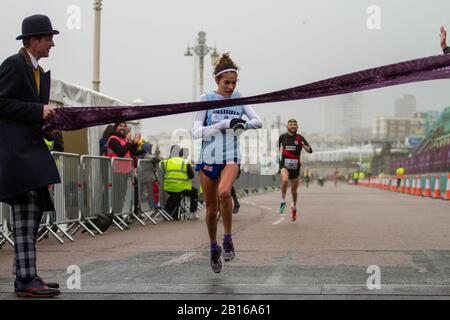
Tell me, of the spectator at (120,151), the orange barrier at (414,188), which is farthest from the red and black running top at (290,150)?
the orange barrier at (414,188)

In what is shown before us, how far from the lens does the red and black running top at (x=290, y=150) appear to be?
16.8 meters

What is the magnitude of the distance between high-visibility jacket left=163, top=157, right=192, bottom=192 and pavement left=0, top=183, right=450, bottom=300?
3.28m

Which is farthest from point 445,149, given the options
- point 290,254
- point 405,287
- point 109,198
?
point 405,287

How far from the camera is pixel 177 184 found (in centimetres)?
1792

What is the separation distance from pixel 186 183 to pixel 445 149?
21.6m

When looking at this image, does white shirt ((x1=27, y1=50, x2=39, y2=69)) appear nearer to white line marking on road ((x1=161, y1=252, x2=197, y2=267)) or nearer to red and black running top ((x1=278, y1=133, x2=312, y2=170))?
white line marking on road ((x1=161, y1=252, x2=197, y2=267))

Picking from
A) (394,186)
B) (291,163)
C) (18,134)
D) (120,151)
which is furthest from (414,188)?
(18,134)

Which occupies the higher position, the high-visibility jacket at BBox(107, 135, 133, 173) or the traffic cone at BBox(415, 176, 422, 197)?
the high-visibility jacket at BBox(107, 135, 133, 173)

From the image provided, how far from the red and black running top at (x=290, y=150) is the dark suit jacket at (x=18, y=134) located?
436 inches

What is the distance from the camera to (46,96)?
251 inches

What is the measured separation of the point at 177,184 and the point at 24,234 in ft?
38.6

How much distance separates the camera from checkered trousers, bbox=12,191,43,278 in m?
6.13

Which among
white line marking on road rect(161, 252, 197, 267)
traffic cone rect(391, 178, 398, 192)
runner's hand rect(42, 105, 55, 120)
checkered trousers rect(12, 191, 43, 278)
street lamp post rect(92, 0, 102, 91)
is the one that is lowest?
traffic cone rect(391, 178, 398, 192)

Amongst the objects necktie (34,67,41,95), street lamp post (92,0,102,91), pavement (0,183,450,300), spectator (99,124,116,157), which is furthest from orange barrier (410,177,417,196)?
necktie (34,67,41,95)
